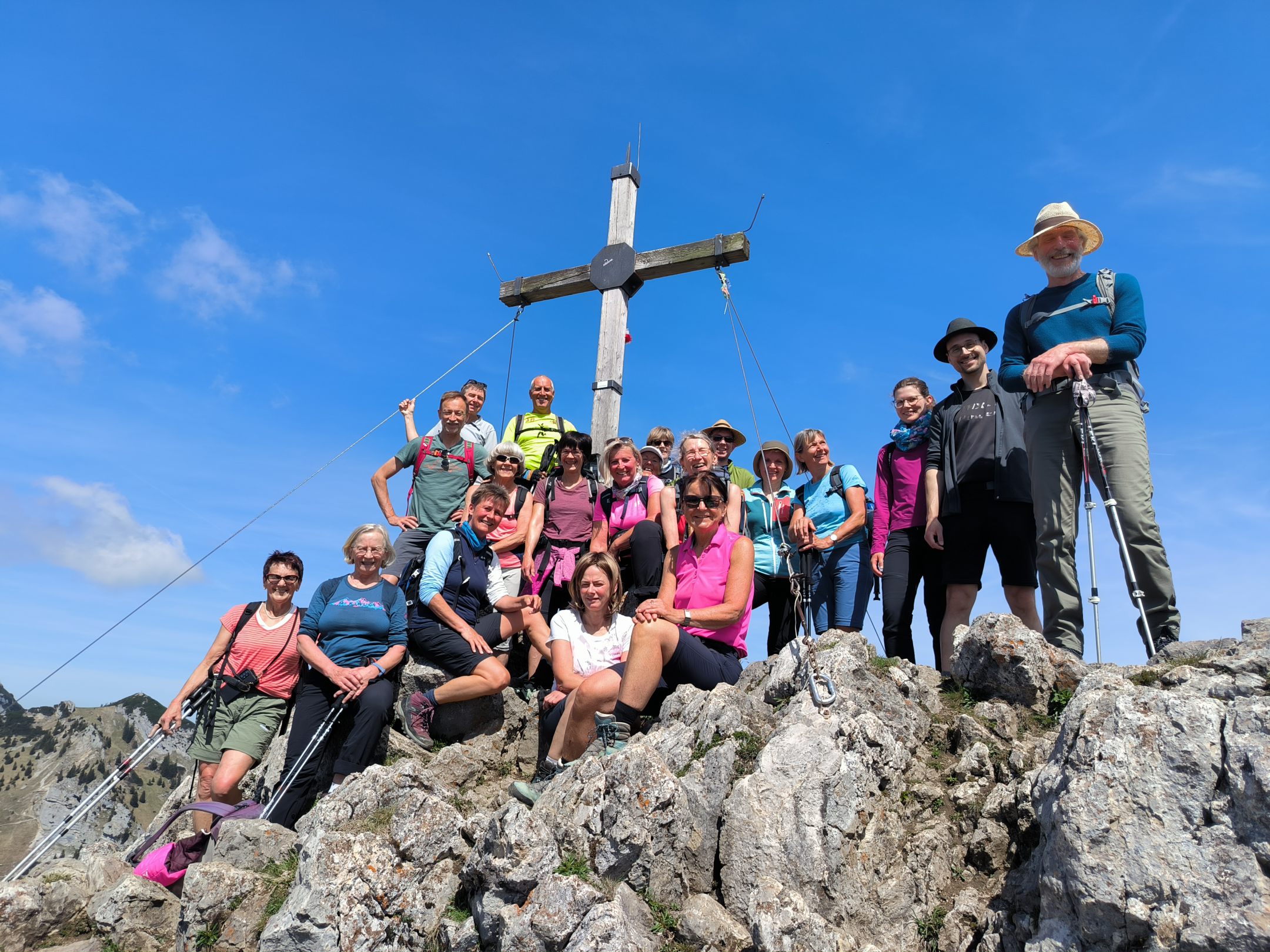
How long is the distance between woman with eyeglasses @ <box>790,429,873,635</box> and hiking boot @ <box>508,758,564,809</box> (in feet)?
10.5

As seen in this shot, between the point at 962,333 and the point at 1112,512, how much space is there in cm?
241

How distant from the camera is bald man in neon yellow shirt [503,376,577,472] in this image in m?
10.6

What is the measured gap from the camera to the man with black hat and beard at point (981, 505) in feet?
21.8

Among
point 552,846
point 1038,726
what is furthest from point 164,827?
point 1038,726

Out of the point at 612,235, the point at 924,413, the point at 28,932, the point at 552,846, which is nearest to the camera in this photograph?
the point at 552,846

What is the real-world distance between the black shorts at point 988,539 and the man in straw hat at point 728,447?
9.76 ft

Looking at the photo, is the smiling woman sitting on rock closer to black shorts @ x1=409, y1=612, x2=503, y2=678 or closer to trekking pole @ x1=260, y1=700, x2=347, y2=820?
black shorts @ x1=409, y1=612, x2=503, y2=678

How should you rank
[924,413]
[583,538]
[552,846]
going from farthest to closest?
[583,538]
[924,413]
[552,846]

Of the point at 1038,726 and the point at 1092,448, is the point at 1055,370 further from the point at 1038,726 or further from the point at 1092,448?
the point at 1038,726

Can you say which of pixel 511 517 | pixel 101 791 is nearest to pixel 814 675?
pixel 511 517

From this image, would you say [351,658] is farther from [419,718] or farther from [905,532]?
[905,532]

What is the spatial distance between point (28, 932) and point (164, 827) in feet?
4.24

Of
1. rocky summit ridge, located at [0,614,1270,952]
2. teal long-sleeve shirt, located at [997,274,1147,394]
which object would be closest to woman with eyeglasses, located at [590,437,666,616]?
rocky summit ridge, located at [0,614,1270,952]

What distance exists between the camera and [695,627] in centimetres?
666
